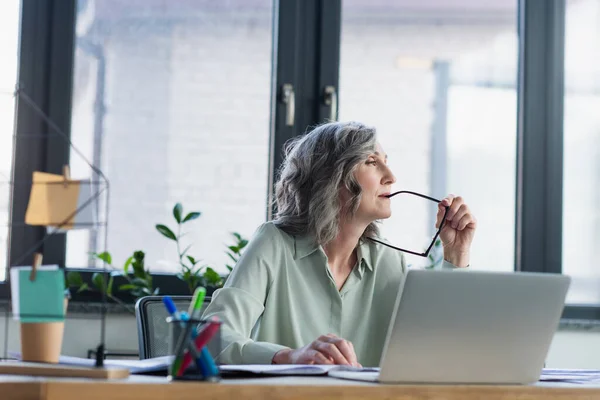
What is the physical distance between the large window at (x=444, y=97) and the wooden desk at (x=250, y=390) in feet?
Result: 6.94

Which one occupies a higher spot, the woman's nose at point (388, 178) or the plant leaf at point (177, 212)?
the woman's nose at point (388, 178)

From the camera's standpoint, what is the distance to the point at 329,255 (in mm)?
2096

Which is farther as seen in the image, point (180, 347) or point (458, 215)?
point (458, 215)

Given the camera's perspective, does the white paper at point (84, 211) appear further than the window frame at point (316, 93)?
No

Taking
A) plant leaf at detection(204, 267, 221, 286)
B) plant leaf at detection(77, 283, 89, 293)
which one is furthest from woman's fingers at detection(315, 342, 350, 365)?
plant leaf at detection(77, 283, 89, 293)

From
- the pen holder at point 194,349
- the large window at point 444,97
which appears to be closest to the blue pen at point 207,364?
the pen holder at point 194,349

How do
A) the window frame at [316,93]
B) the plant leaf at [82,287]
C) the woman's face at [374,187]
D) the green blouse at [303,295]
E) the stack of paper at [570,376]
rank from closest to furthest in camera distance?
the stack of paper at [570,376] < the green blouse at [303,295] < the woman's face at [374,187] < the plant leaf at [82,287] < the window frame at [316,93]

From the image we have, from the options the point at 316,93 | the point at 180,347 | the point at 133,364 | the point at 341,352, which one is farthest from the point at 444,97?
the point at 180,347

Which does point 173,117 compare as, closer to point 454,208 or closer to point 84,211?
point 454,208

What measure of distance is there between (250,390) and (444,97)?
2.47 metres

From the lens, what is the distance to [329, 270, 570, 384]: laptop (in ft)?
3.61

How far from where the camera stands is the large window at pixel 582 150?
330 centimetres

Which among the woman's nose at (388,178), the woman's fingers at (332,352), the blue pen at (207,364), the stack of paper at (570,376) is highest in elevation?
the woman's nose at (388,178)

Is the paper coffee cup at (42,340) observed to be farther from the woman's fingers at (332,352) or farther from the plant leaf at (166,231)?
the plant leaf at (166,231)
